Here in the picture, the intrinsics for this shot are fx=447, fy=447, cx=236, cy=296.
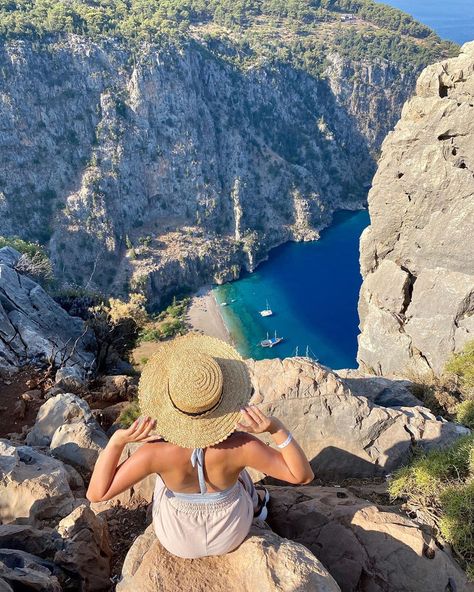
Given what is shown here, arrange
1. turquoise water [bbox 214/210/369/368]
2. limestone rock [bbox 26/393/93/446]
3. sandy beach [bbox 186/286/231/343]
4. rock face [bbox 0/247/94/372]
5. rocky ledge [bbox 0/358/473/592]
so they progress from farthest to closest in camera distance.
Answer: sandy beach [bbox 186/286/231/343]
turquoise water [bbox 214/210/369/368]
rock face [bbox 0/247/94/372]
limestone rock [bbox 26/393/93/446]
rocky ledge [bbox 0/358/473/592]

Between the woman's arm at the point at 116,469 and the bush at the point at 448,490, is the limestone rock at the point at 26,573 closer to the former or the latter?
→ the woman's arm at the point at 116,469

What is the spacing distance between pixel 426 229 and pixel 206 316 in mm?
37419

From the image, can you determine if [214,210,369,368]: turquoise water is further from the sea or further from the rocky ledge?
the rocky ledge

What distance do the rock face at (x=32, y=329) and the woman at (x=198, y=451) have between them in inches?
318

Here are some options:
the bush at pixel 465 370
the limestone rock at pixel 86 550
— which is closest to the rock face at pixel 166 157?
the bush at pixel 465 370

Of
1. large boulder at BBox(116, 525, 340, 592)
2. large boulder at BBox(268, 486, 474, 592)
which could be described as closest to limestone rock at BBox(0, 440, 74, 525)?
large boulder at BBox(116, 525, 340, 592)

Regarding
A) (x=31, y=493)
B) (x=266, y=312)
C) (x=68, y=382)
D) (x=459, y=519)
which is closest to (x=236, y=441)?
(x=459, y=519)

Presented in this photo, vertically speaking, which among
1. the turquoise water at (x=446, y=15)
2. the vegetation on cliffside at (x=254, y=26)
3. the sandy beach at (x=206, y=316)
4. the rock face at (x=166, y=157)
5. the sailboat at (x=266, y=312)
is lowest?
the sandy beach at (x=206, y=316)

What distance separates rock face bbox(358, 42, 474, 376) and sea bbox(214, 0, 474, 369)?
18.8 metres

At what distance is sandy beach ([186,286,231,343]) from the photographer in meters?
47.2

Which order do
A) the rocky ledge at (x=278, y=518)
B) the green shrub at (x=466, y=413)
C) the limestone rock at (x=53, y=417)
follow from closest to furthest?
the rocky ledge at (x=278, y=518) < the green shrub at (x=466, y=413) < the limestone rock at (x=53, y=417)

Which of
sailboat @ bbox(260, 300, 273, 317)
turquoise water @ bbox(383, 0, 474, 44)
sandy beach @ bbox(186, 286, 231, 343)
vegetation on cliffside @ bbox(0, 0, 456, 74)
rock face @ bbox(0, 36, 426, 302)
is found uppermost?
turquoise water @ bbox(383, 0, 474, 44)

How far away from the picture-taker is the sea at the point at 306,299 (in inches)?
1752

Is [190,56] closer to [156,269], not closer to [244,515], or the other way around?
[156,269]
